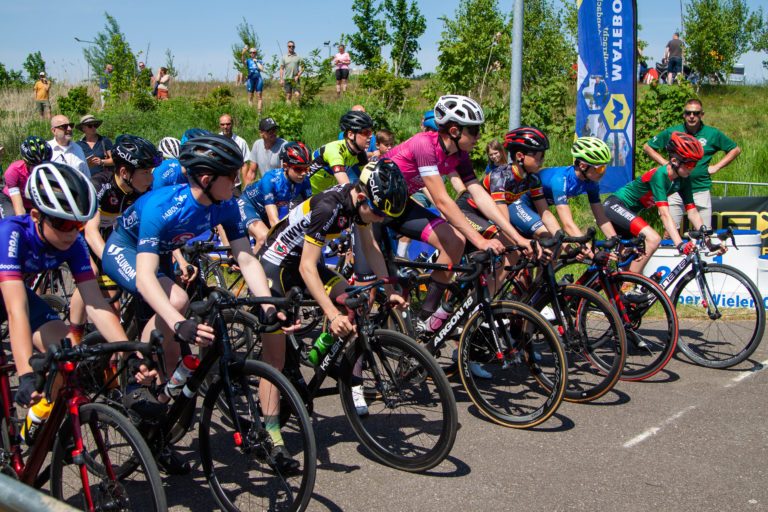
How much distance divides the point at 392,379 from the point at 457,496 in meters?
0.82

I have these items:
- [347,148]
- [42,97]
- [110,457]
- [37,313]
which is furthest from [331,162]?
[42,97]

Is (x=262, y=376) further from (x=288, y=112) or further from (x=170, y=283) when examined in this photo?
(x=288, y=112)

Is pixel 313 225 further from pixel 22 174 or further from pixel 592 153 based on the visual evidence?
pixel 22 174

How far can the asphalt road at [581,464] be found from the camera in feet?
14.1

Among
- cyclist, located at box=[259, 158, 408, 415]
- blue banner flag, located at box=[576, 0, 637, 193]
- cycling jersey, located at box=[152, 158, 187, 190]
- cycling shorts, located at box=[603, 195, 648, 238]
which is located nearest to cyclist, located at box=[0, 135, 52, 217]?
cycling jersey, located at box=[152, 158, 187, 190]

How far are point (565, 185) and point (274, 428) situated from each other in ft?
13.2

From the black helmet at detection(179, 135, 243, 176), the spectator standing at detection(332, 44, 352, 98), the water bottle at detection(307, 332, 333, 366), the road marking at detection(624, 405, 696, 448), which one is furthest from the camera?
the spectator standing at detection(332, 44, 352, 98)

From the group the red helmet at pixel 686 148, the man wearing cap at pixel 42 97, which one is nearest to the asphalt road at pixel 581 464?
the red helmet at pixel 686 148

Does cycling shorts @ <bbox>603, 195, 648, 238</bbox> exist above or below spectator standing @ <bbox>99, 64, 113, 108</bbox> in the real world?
below

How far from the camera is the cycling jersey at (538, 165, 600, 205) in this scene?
6.91 meters

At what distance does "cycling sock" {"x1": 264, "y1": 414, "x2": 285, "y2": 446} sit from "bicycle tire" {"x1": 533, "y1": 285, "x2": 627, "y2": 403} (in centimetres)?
285

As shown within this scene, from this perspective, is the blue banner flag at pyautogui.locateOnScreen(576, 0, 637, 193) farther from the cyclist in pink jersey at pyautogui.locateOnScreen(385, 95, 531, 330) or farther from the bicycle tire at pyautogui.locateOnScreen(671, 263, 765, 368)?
the cyclist in pink jersey at pyautogui.locateOnScreen(385, 95, 531, 330)

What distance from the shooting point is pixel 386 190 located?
458 cm

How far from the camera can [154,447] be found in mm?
4203
